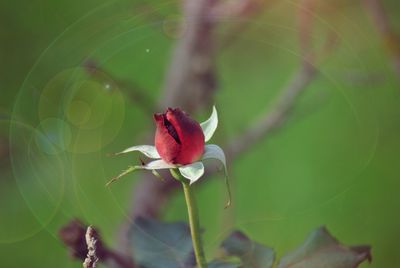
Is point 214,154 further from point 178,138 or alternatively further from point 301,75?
point 301,75

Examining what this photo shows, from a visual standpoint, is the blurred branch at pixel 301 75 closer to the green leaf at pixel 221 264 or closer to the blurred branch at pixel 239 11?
the blurred branch at pixel 239 11

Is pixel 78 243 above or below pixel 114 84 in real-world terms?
below

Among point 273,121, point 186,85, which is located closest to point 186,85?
point 186,85

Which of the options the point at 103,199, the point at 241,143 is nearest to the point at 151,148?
the point at 103,199

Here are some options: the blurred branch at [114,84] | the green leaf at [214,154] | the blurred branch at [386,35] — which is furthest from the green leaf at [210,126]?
the blurred branch at [386,35]

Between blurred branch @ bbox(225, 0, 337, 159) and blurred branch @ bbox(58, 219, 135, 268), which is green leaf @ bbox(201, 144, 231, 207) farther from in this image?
blurred branch @ bbox(225, 0, 337, 159)

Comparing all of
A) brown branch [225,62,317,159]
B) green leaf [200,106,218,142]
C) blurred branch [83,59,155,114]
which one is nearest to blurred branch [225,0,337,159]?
brown branch [225,62,317,159]

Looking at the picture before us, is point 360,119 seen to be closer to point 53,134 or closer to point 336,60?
point 336,60
